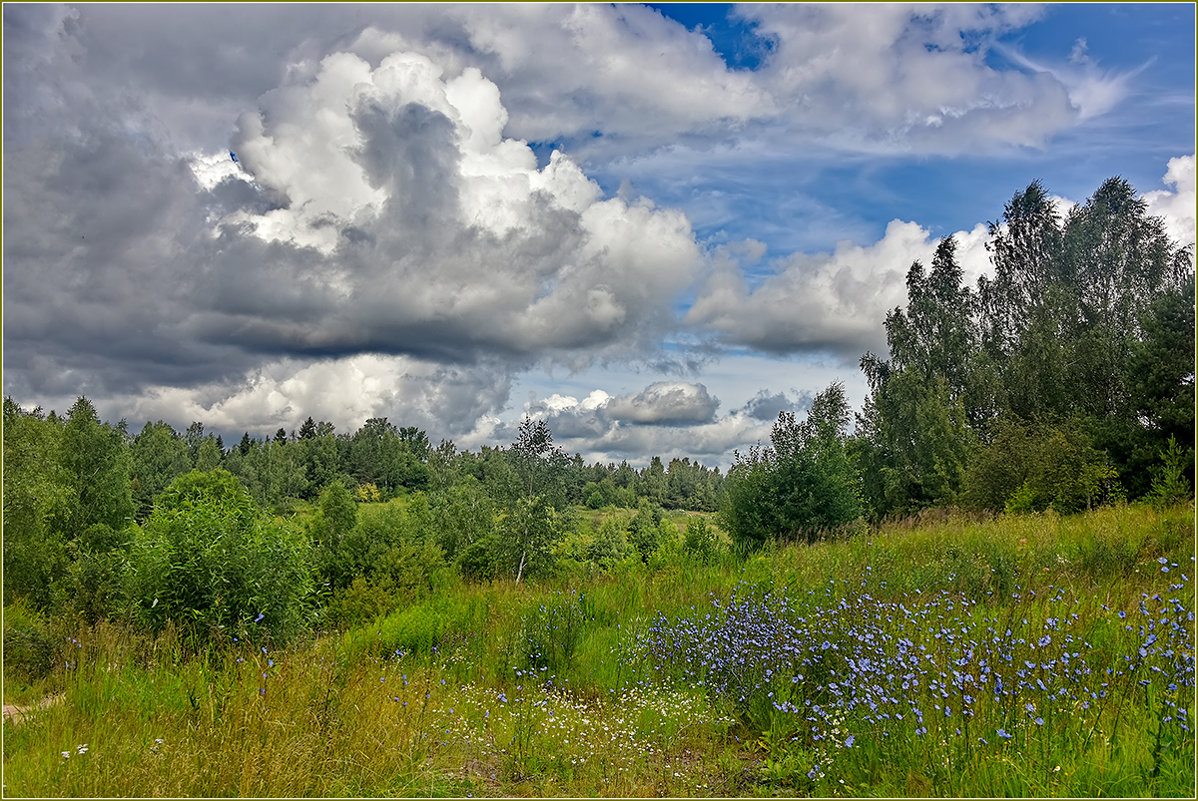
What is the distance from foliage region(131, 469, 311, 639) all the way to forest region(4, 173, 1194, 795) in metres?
0.04

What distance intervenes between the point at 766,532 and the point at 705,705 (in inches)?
472

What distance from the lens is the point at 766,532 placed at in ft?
56.2

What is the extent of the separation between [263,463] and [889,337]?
87.8 meters

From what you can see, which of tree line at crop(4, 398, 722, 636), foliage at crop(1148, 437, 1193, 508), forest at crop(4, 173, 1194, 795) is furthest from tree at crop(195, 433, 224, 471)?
foliage at crop(1148, 437, 1193, 508)

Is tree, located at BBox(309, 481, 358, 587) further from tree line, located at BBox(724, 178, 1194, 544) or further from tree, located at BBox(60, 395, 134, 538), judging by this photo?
tree line, located at BBox(724, 178, 1194, 544)

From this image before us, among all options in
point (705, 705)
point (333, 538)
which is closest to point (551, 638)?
point (705, 705)

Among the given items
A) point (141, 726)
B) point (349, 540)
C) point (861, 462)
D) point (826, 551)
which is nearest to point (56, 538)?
point (349, 540)

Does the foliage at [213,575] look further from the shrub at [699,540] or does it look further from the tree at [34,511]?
the shrub at [699,540]

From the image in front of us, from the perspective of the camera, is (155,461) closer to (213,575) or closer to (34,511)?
(34,511)

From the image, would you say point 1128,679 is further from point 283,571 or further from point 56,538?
point 56,538

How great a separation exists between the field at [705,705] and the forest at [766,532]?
0.06m

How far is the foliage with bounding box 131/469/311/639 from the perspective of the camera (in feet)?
31.0

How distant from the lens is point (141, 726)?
466 cm

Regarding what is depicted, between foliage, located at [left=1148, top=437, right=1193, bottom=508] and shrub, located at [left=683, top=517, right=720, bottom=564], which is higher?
foliage, located at [left=1148, top=437, right=1193, bottom=508]
